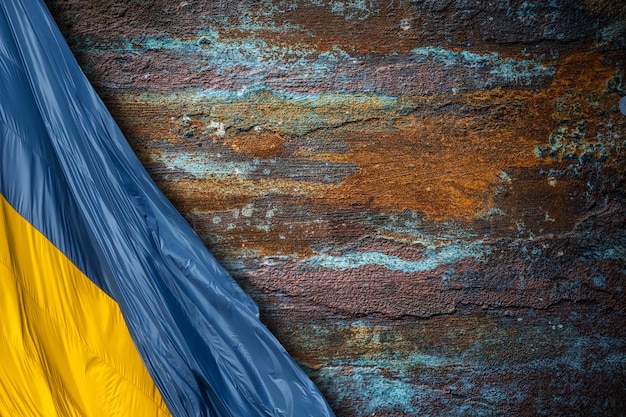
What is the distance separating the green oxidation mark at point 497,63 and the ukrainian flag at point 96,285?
2.51 ft

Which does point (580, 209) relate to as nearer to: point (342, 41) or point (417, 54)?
point (417, 54)

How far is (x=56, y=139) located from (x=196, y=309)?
49 cm

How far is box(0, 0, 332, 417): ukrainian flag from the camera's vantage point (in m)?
1.00

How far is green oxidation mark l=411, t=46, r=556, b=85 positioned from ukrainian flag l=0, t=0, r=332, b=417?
77 cm

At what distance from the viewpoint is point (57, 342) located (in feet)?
3.32

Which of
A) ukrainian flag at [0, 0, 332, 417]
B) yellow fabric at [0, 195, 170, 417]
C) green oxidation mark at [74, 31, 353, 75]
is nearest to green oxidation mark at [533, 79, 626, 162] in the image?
green oxidation mark at [74, 31, 353, 75]

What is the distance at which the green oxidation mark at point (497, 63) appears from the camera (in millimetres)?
1244

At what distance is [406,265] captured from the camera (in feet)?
4.16

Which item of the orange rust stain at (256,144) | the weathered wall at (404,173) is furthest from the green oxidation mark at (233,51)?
the orange rust stain at (256,144)

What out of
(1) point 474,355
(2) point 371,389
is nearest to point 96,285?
(2) point 371,389

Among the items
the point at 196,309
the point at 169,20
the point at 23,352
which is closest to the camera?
the point at 23,352

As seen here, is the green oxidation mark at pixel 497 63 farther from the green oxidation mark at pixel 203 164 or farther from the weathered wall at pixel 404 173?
the green oxidation mark at pixel 203 164

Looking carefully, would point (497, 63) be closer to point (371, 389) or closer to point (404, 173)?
point (404, 173)

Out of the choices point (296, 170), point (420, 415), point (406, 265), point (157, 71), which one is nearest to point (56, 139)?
point (157, 71)
